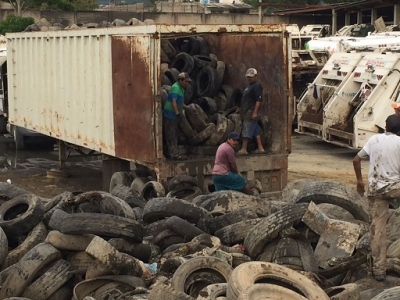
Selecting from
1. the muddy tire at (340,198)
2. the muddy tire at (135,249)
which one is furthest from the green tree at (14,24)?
the muddy tire at (135,249)

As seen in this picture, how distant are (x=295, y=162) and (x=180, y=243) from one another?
8.37 metres

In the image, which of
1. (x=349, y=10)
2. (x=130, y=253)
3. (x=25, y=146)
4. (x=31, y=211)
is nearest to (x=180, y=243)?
(x=130, y=253)

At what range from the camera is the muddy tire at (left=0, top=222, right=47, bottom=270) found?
7.59 meters

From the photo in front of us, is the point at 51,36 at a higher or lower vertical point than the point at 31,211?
higher

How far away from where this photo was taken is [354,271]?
676 cm

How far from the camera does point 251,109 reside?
11.5 meters

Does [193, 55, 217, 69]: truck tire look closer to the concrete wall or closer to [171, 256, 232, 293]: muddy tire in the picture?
[171, 256, 232, 293]: muddy tire

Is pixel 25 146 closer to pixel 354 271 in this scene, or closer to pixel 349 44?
pixel 349 44

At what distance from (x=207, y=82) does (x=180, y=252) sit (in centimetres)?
573

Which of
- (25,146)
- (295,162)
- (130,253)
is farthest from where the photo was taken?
(25,146)

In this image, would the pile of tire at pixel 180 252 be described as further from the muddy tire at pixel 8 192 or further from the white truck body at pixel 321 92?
the white truck body at pixel 321 92

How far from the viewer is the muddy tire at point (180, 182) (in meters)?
10.6

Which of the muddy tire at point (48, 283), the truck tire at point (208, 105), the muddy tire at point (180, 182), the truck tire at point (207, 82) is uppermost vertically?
the truck tire at point (207, 82)

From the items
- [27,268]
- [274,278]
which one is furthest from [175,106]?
[274,278]
